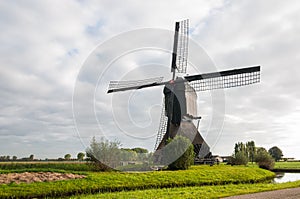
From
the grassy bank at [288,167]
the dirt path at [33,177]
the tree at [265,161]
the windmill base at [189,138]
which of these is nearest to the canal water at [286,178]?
the windmill base at [189,138]

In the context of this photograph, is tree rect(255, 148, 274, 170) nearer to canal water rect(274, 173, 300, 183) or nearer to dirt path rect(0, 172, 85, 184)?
canal water rect(274, 173, 300, 183)

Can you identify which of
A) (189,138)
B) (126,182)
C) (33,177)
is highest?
(189,138)

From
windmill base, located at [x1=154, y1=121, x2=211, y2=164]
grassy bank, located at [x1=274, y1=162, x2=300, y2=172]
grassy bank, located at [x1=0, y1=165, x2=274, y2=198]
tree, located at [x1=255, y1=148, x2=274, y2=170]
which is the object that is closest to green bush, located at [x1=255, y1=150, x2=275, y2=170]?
tree, located at [x1=255, y1=148, x2=274, y2=170]

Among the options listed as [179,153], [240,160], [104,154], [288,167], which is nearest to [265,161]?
[240,160]

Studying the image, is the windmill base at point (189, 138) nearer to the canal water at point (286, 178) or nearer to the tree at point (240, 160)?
the tree at point (240, 160)

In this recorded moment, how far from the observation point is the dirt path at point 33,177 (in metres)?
15.5

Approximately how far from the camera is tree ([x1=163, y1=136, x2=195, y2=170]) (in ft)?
80.3

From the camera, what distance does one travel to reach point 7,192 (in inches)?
546

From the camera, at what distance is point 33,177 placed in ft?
52.9

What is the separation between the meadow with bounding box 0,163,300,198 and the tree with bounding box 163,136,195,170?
288 centimetres

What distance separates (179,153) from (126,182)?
321 inches

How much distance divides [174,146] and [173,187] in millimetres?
7136

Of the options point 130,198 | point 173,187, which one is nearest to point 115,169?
point 173,187

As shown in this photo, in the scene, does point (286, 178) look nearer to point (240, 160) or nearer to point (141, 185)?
point (240, 160)
